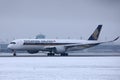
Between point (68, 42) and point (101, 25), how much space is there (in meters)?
12.4

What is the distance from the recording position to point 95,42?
296 ft

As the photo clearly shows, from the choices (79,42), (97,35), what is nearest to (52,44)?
(79,42)

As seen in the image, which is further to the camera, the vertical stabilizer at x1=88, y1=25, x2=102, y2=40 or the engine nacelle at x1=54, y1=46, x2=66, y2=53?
the vertical stabilizer at x1=88, y1=25, x2=102, y2=40
